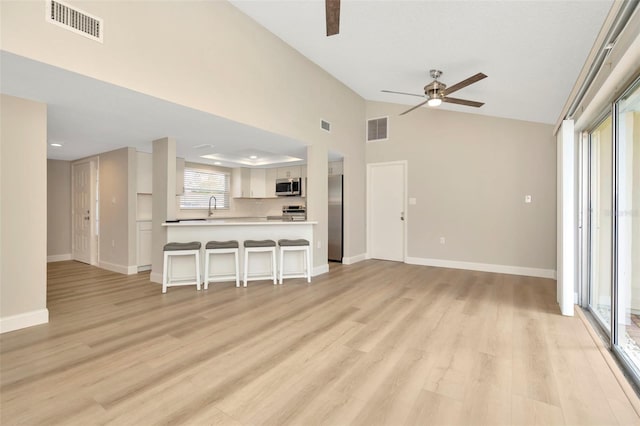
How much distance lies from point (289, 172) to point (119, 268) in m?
4.09

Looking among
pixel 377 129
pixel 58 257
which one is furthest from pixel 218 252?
pixel 58 257

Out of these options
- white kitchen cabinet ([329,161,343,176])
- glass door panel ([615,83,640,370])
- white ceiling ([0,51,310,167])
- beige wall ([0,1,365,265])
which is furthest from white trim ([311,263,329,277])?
glass door panel ([615,83,640,370])

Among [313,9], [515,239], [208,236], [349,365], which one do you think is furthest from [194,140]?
[515,239]

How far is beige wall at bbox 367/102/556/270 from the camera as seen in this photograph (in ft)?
16.4

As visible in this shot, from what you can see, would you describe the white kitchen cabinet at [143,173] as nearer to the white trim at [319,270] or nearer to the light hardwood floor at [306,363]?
the light hardwood floor at [306,363]

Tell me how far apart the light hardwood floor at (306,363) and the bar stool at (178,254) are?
16.5 inches

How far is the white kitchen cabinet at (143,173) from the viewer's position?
17.5 feet

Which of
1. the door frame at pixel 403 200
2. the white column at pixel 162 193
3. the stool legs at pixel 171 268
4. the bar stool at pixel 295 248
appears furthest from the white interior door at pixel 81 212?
the door frame at pixel 403 200

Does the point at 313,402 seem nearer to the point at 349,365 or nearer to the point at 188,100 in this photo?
the point at 349,365

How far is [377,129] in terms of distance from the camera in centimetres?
649

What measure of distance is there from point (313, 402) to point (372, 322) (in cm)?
136

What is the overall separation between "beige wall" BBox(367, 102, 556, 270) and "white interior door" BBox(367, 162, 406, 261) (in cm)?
21

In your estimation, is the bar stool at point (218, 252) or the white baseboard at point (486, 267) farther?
the white baseboard at point (486, 267)

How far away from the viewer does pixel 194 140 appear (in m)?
4.59
